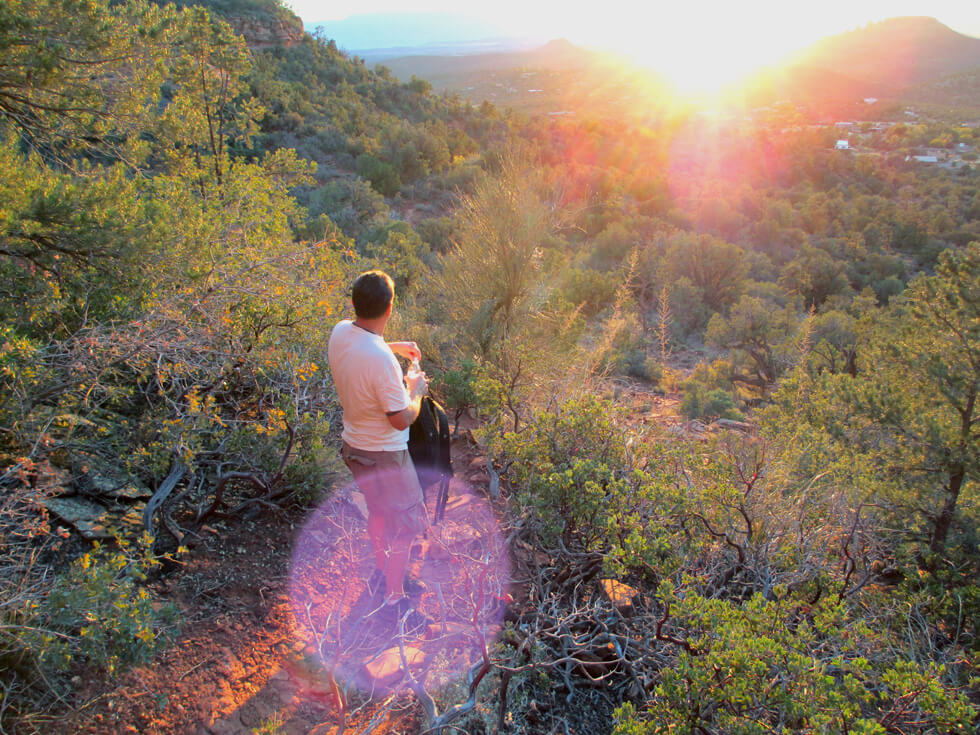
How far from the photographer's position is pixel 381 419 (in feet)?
8.35

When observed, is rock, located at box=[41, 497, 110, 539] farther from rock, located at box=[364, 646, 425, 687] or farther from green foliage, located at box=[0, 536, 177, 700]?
rock, located at box=[364, 646, 425, 687]

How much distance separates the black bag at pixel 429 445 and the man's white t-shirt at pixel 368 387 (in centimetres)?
31

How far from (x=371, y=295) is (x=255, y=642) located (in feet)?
5.80

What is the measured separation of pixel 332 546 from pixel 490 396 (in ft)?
5.00

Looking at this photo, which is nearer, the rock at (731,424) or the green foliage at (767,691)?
the green foliage at (767,691)

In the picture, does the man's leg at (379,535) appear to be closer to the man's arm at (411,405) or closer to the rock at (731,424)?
the man's arm at (411,405)

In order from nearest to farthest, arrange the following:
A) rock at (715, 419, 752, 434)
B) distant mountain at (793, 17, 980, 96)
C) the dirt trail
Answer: the dirt trail, rock at (715, 419, 752, 434), distant mountain at (793, 17, 980, 96)

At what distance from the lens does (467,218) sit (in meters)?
6.84

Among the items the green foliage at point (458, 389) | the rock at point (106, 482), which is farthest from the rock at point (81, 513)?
the green foliage at point (458, 389)

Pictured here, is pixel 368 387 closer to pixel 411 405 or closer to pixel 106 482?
pixel 411 405

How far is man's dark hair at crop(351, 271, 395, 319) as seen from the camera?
A: 2391 millimetres

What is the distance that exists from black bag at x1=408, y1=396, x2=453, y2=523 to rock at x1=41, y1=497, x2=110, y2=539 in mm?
1510

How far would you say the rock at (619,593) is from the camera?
A: 2.94 m

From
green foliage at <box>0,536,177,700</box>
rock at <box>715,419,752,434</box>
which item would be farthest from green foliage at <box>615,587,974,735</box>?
rock at <box>715,419,752,434</box>
